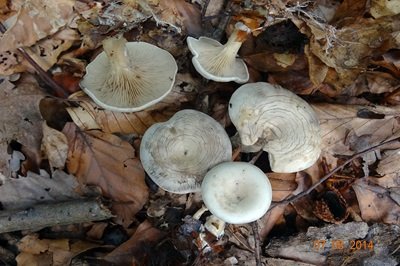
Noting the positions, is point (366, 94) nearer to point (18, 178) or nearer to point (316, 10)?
point (316, 10)

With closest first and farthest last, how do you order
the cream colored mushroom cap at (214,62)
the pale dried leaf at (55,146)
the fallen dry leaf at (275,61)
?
the cream colored mushroom cap at (214,62) < the pale dried leaf at (55,146) < the fallen dry leaf at (275,61)

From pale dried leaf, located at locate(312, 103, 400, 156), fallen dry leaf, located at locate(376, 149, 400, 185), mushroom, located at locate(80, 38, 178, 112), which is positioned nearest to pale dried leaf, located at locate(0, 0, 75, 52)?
mushroom, located at locate(80, 38, 178, 112)

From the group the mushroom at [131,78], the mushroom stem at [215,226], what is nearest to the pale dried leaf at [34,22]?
the mushroom at [131,78]

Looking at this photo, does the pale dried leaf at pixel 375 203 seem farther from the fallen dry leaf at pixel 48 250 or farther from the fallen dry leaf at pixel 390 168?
the fallen dry leaf at pixel 48 250

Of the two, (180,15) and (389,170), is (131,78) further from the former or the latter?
(389,170)

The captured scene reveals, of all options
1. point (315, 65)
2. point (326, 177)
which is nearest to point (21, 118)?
point (315, 65)
